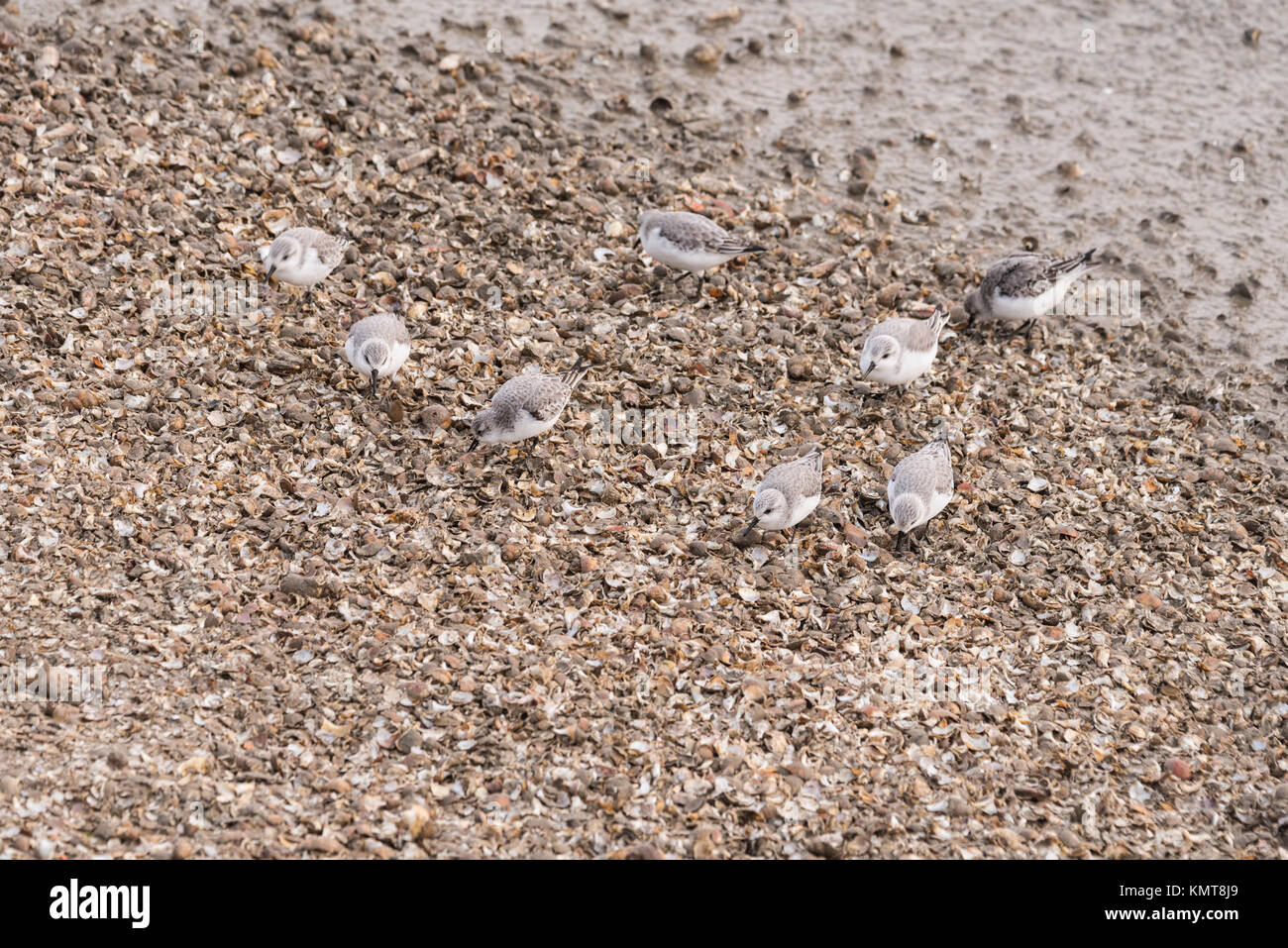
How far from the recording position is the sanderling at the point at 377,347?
812 cm

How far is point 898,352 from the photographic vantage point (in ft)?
28.5

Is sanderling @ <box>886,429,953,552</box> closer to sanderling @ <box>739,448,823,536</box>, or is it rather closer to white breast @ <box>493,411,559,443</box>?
sanderling @ <box>739,448,823,536</box>

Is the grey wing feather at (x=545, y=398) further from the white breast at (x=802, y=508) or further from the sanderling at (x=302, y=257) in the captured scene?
the sanderling at (x=302, y=257)

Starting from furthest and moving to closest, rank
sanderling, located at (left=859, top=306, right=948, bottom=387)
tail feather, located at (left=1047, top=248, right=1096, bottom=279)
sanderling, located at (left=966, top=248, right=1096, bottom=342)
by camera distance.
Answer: tail feather, located at (left=1047, top=248, right=1096, bottom=279) < sanderling, located at (left=966, top=248, right=1096, bottom=342) < sanderling, located at (left=859, top=306, right=948, bottom=387)

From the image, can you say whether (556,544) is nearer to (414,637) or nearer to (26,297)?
(414,637)

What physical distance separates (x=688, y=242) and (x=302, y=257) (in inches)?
114

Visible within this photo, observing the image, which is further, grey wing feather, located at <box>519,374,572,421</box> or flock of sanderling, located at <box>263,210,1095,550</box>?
grey wing feather, located at <box>519,374,572,421</box>

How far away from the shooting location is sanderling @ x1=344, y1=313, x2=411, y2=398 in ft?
26.7

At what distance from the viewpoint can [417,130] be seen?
1102 cm

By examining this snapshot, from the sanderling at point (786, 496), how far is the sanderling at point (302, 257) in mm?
3688

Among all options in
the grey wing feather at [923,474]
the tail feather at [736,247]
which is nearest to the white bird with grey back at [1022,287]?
the tail feather at [736,247]

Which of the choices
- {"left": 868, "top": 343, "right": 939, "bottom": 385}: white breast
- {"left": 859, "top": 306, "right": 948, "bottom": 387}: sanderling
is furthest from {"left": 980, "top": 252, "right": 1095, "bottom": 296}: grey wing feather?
{"left": 868, "top": 343, "right": 939, "bottom": 385}: white breast

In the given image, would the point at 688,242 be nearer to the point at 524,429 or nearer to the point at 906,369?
the point at 906,369

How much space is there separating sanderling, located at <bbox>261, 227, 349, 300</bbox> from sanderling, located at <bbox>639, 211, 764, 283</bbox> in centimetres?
241
